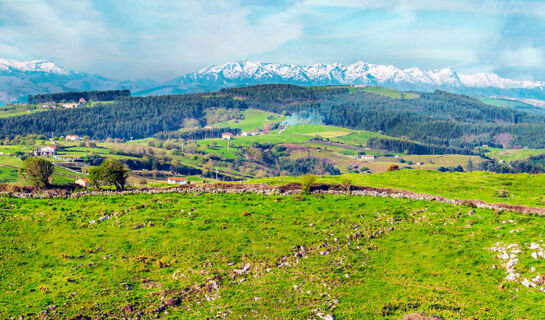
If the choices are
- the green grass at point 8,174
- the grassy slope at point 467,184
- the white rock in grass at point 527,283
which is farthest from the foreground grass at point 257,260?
the green grass at point 8,174

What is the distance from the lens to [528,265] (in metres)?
29.5

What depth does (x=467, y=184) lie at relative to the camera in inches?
2427

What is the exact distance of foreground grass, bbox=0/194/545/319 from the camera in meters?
27.1

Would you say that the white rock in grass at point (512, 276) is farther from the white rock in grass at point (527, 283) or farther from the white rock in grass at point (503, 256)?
the white rock in grass at point (503, 256)

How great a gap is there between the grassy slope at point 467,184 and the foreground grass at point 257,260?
12046mm

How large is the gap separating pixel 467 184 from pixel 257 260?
41.7 meters

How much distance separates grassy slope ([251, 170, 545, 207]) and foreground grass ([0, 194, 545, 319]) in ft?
39.5

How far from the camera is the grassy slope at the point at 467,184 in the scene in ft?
175

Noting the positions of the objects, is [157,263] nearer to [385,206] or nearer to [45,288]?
[45,288]

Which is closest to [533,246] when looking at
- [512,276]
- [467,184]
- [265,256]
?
[512,276]

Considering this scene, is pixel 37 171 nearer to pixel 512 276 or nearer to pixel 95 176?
Answer: pixel 95 176

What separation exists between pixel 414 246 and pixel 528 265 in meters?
8.46

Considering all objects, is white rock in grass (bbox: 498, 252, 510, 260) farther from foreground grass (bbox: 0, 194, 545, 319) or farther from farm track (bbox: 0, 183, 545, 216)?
farm track (bbox: 0, 183, 545, 216)

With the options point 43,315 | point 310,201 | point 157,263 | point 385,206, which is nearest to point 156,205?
point 157,263
